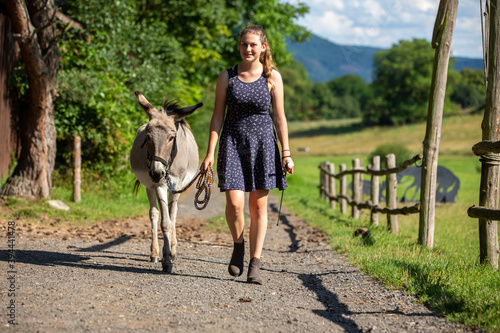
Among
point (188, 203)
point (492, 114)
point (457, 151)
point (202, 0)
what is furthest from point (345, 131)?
point (492, 114)

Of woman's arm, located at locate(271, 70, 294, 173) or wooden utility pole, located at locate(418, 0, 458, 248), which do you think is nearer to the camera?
woman's arm, located at locate(271, 70, 294, 173)

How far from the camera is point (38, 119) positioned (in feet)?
32.6

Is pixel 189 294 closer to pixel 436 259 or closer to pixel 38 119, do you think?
pixel 436 259

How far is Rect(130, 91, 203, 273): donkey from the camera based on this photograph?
5.43 meters

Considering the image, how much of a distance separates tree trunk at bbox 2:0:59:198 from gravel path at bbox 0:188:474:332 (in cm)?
276

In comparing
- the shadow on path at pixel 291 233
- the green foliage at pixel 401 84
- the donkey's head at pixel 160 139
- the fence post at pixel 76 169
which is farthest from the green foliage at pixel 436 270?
the green foliage at pixel 401 84

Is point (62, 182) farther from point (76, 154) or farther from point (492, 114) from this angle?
point (492, 114)

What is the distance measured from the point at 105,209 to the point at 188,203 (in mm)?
4023

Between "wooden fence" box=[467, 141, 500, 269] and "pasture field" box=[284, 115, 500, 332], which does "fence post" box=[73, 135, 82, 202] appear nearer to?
"pasture field" box=[284, 115, 500, 332]

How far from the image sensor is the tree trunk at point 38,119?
976cm

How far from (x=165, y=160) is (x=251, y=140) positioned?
102 centimetres

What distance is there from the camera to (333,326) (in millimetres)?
3658

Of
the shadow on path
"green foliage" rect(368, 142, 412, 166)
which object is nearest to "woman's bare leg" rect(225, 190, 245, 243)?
the shadow on path

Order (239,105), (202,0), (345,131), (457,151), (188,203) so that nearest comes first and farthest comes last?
1. (239,105)
2. (188,203)
3. (202,0)
4. (457,151)
5. (345,131)
